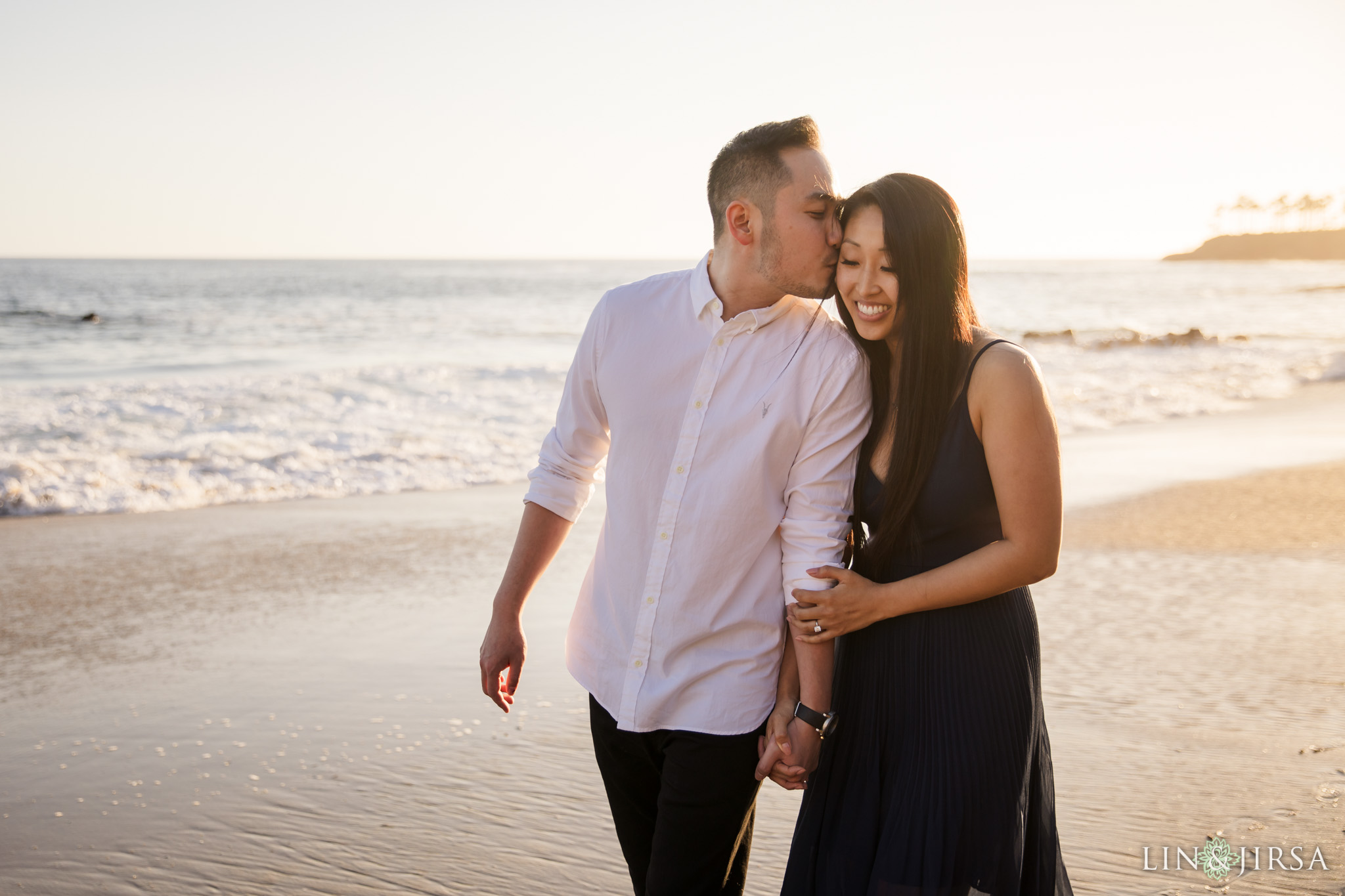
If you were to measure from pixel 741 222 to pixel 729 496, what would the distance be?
1.89 ft

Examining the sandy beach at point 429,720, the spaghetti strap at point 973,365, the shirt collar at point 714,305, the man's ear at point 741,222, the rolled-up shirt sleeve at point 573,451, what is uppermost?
the man's ear at point 741,222

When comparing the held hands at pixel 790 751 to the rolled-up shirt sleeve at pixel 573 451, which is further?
the rolled-up shirt sleeve at pixel 573 451

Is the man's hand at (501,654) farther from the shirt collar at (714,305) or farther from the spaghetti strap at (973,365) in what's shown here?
the spaghetti strap at (973,365)

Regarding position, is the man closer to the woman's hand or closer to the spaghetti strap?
the woman's hand

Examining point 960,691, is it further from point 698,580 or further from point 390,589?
point 390,589

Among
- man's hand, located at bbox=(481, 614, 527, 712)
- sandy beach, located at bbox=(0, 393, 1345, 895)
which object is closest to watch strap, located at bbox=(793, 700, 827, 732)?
man's hand, located at bbox=(481, 614, 527, 712)

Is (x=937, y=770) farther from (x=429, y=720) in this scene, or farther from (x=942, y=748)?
(x=429, y=720)

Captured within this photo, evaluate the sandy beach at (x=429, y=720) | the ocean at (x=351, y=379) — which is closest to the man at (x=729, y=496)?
the sandy beach at (x=429, y=720)

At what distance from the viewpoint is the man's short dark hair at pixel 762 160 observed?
2.07 metres

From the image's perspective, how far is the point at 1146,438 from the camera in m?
11.1

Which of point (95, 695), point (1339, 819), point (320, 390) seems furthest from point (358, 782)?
point (320, 390)

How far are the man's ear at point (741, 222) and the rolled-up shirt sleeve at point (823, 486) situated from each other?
12.9 inches

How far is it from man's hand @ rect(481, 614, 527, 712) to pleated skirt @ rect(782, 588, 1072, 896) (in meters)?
0.74

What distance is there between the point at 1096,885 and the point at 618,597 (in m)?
1.84
